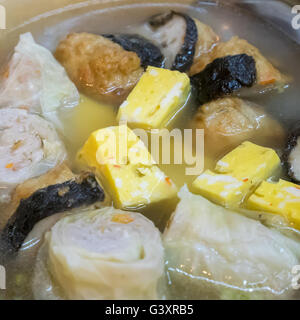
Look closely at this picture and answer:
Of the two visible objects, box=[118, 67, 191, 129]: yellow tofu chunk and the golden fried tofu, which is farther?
the golden fried tofu

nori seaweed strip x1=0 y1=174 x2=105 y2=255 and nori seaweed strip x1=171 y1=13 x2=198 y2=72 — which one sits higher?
nori seaweed strip x1=171 y1=13 x2=198 y2=72

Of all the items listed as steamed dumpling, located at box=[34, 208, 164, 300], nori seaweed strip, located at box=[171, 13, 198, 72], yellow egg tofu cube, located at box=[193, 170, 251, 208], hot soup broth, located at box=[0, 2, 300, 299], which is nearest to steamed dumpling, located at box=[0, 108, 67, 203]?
hot soup broth, located at box=[0, 2, 300, 299]

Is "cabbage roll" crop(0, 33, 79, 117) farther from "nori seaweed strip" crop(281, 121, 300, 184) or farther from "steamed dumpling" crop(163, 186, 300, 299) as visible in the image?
"nori seaweed strip" crop(281, 121, 300, 184)

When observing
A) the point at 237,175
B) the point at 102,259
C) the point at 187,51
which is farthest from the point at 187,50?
the point at 102,259

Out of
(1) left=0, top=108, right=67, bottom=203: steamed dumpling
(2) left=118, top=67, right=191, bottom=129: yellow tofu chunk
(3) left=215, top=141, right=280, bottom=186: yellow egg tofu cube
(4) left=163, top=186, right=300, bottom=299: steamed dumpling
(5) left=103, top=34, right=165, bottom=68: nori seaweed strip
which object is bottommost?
(4) left=163, top=186, right=300, bottom=299: steamed dumpling

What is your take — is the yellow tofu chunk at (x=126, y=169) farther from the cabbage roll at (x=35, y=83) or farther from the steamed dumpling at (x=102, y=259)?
the cabbage roll at (x=35, y=83)

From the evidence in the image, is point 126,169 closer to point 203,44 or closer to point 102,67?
point 102,67
